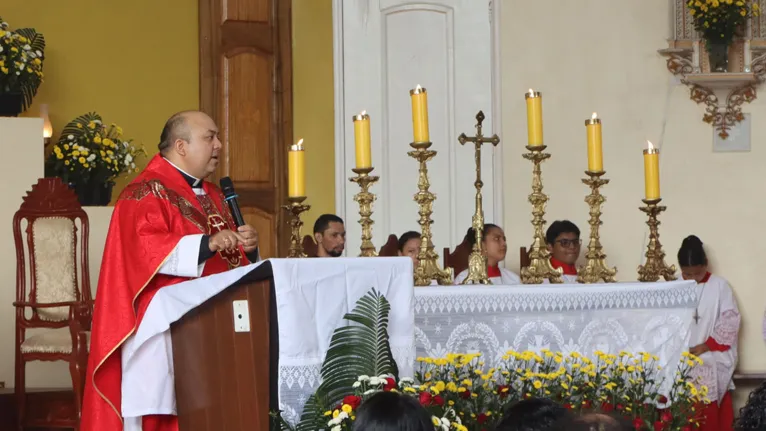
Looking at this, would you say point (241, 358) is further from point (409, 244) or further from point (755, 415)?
point (409, 244)

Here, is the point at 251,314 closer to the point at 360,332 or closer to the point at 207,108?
the point at 360,332

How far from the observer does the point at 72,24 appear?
8117 millimetres

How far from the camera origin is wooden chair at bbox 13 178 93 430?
21.1 feet

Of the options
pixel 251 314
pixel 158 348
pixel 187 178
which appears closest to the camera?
pixel 251 314

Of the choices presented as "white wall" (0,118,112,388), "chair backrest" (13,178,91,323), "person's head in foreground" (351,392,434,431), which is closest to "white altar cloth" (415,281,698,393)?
"person's head in foreground" (351,392,434,431)

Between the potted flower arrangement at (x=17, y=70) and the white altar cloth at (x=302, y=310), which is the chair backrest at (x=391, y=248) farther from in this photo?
the white altar cloth at (x=302, y=310)

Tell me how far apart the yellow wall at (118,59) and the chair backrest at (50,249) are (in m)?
1.39

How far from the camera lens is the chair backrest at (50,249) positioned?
6.65 metres

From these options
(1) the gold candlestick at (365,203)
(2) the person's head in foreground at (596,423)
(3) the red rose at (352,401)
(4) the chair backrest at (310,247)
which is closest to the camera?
(2) the person's head in foreground at (596,423)

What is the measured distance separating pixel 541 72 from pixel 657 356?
159 inches

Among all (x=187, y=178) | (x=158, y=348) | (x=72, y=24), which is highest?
(x=72, y=24)

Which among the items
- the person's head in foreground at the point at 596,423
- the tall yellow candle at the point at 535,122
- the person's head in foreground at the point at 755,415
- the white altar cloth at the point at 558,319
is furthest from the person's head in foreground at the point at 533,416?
the tall yellow candle at the point at 535,122

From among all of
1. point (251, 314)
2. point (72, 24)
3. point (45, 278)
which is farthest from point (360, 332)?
point (72, 24)

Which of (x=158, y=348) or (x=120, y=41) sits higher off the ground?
(x=120, y=41)
